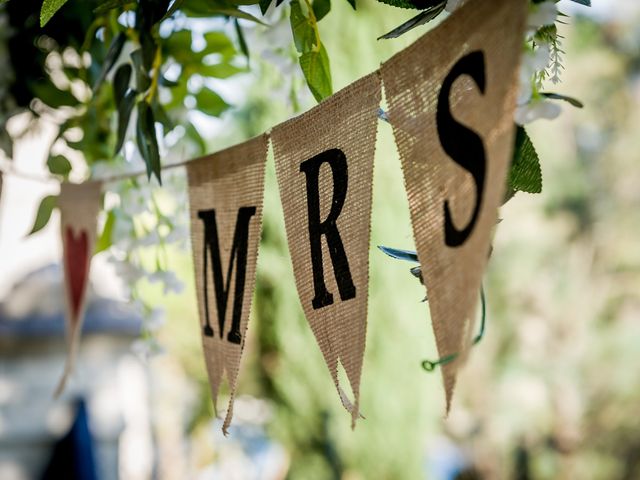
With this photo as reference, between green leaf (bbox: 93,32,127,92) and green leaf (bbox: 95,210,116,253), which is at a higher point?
green leaf (bbox: 93,32,127,92)

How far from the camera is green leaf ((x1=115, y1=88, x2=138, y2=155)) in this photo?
707 mm

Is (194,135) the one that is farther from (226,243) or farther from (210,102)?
(226,243)

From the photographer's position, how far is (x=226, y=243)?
0.71m

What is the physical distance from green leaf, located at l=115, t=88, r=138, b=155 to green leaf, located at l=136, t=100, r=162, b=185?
1cm

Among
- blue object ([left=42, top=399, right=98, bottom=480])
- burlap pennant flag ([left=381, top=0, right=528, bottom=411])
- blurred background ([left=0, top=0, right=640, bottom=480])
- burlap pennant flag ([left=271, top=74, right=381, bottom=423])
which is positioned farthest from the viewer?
blurred background ([left=0, top=0, right=640, bottom=480])

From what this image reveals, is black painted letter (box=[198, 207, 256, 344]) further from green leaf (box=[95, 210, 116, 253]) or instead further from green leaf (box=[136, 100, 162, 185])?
green leaf (box=[95, 210, 116, 253])

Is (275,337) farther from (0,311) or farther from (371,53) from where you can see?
(0,311)

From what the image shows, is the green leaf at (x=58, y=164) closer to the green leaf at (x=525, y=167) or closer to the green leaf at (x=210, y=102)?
the green leaf at (x=210, y=102)

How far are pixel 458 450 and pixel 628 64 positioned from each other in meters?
3.63

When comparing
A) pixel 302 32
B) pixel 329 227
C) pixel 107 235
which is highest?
pixel 302 32

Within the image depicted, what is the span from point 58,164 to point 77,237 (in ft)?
0.36

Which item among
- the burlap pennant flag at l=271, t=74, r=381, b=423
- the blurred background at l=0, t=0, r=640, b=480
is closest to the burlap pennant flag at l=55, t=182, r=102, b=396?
the blurred background at l=0, t=0, r=640, b=480

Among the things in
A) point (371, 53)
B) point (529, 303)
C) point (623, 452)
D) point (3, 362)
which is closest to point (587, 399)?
point (623, 452)

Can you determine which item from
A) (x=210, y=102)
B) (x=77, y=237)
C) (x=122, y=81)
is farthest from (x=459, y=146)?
(x=77, y=237)
